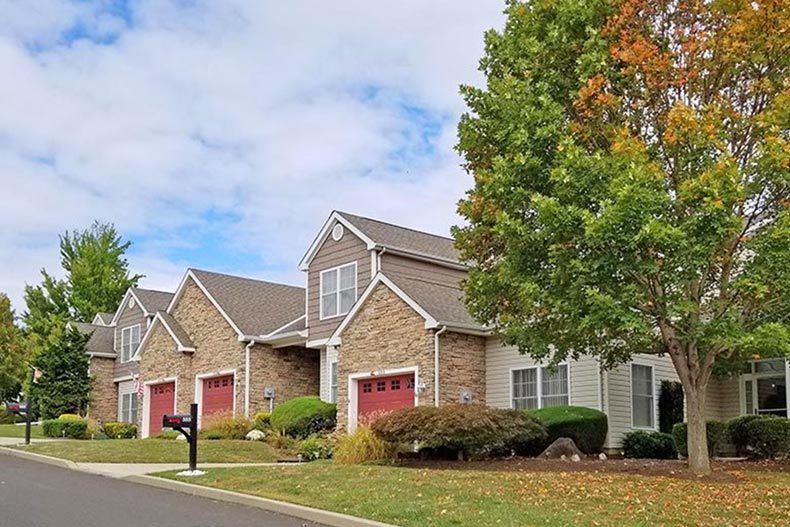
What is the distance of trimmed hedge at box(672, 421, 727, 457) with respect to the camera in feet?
65.7

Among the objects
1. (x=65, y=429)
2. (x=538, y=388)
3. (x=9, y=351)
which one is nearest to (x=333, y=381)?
(x=538, y=388)

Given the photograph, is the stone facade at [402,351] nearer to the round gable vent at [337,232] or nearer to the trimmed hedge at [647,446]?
the trimmed hedge at [647,446]

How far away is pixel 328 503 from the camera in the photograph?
11.9 m

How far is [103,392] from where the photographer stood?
42531 mm

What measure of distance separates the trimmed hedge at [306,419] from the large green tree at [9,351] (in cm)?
2811

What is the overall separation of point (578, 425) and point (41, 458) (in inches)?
499

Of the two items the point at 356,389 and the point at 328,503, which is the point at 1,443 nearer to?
the point at 356,389

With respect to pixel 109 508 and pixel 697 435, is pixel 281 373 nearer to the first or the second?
pixel 697 435

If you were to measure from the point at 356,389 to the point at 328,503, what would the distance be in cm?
1355

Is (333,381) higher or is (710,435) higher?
(333,381)

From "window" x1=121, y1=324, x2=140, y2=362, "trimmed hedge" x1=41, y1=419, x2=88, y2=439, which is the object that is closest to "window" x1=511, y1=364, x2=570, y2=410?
"trimmed hedge" x1=41, y1=419, x2=88, y2=439

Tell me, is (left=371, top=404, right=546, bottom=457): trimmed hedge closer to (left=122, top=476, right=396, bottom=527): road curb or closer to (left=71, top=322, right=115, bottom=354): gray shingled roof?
(left=122, top=476, right=396, bottom=527): road curb

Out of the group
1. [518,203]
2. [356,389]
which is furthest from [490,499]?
[356,389]

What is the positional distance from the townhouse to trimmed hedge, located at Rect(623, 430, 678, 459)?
0.30 meters
